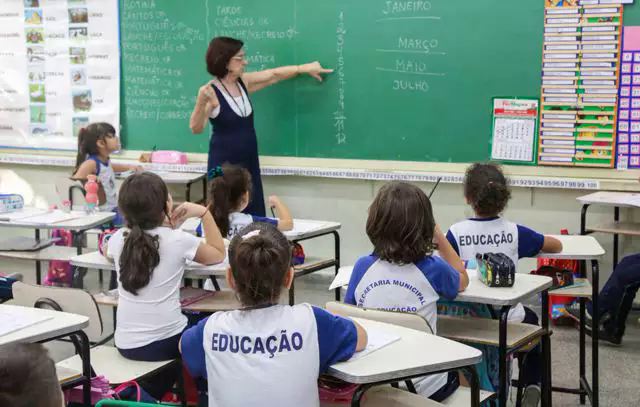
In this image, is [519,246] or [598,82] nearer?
[519,246]

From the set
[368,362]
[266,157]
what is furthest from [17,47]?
[368,362]

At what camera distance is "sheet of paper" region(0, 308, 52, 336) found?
2602 millimetres

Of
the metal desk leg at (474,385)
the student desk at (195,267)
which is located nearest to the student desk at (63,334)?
the student desk at (195,267)

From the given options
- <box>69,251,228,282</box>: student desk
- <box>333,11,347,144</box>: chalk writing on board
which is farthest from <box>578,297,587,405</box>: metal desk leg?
<box>333,11,347,144</box>: chalk writing on board

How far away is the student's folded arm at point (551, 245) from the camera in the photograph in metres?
3.69

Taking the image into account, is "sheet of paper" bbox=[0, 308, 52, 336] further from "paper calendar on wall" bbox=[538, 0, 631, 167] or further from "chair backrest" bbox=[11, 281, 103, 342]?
"paper calendar on wall" bbox=[538, 0, 631, 167]

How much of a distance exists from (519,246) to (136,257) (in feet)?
5.28

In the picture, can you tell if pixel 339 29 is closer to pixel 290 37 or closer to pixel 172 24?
pixel 290 37

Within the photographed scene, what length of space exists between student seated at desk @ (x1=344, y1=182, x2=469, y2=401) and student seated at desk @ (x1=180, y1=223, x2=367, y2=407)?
548mm

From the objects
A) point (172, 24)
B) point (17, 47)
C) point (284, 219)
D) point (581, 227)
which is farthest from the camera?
point (17, 47)

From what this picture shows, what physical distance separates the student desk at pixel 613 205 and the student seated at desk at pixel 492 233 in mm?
1418

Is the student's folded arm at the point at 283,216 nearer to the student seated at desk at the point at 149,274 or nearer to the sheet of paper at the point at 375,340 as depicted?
the student seated at desk at the point at 149,274

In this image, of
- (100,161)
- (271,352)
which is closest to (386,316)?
(271,352)

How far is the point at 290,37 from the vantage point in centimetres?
606
